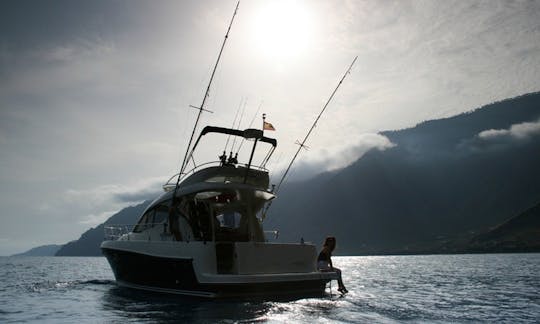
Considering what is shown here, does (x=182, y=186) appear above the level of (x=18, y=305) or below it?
above

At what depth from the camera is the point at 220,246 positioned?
1549cm

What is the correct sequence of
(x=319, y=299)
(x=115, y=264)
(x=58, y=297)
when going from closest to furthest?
1. (x=319, y=299)
2. (x=58, y=297)
3. (x=115, y=264)

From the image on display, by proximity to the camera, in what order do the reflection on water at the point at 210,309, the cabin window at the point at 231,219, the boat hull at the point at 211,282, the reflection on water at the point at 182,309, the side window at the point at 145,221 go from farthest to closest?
the side window at the point at 145,221 < the cabin window at the point at 231,219 < the boat hull at the point at 211,282 < the reflection on water at the point at 182,309 < the reflection on water at the point at 210,309

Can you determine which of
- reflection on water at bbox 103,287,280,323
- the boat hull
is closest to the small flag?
the boat hull

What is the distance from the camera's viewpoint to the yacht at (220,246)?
1438 centimetres

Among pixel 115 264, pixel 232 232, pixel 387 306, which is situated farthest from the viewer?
pixel 115 264

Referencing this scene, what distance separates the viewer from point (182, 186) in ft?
57.7

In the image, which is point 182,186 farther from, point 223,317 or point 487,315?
point 487,315

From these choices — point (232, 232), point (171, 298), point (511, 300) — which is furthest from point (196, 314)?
point (511, 300)

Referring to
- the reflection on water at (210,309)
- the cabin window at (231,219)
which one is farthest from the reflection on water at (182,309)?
the cabin window at (231,219)

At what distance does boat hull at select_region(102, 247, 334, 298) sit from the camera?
14.0 meters

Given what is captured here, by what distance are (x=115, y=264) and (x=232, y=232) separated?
730 cm

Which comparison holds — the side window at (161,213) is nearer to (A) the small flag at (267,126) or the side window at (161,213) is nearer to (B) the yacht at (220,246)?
(B) the yacht at (220,246)

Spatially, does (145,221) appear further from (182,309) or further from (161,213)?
(182,309)
